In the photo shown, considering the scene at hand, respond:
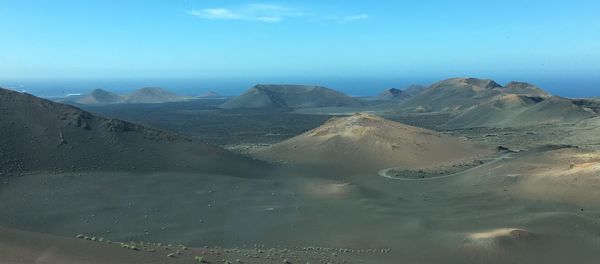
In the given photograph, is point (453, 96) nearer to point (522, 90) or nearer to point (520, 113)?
point (522, 90)

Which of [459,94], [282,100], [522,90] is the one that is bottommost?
[282,100]

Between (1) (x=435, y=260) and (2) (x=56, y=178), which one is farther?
(2) (x=56, y=178)

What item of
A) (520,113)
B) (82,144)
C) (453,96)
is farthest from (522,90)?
(82,144)

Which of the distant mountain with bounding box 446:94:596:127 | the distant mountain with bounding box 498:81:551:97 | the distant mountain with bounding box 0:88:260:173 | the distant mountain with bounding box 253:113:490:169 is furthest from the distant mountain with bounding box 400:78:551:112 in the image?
the distant mountain with bounding box 0:88:260:173

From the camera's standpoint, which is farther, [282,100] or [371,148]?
[282,100]

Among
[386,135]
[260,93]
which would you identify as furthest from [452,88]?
[386,135]

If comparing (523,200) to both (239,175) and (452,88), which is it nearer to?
(239,175)
